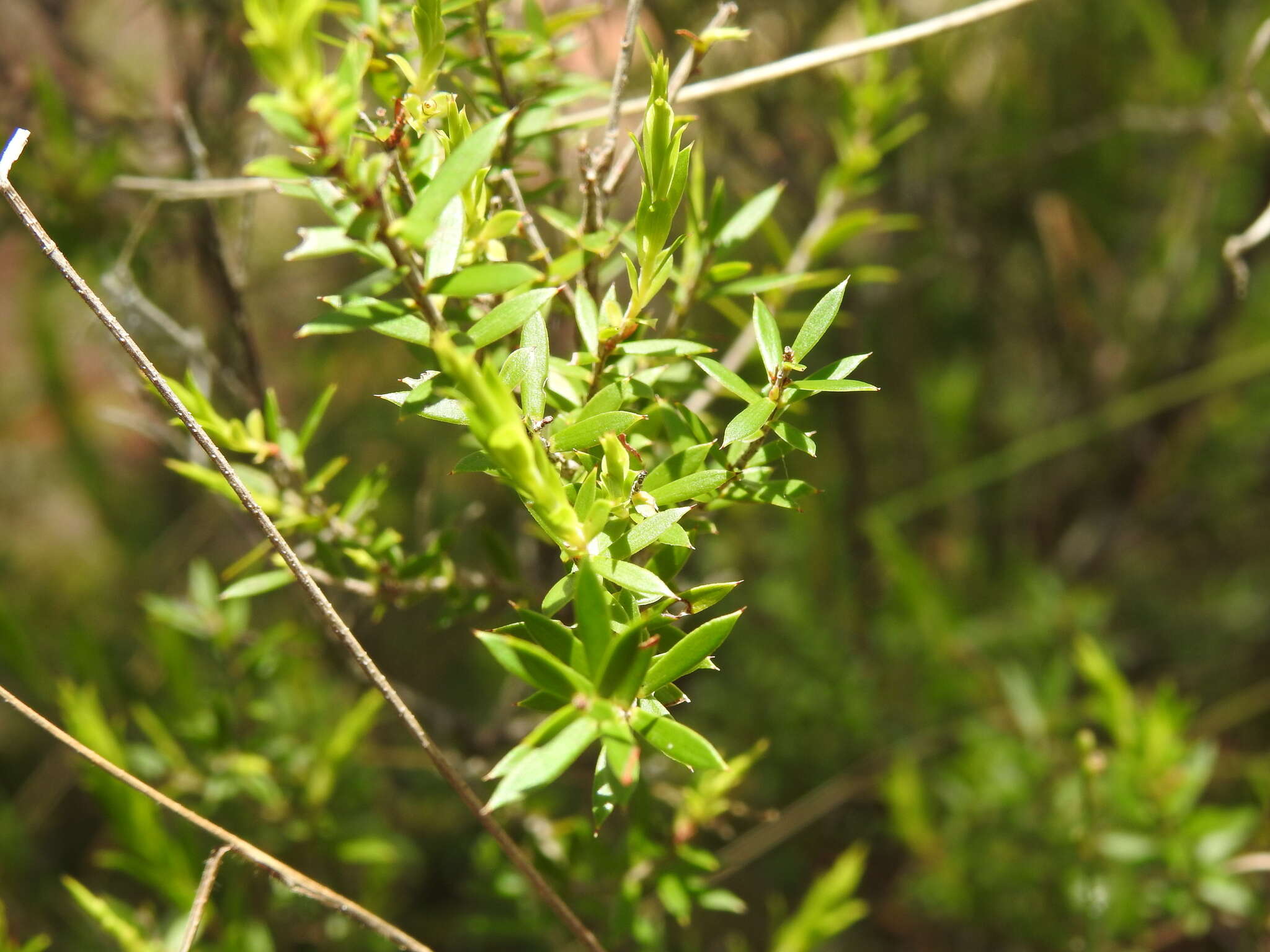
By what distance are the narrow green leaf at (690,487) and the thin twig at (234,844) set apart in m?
0.24

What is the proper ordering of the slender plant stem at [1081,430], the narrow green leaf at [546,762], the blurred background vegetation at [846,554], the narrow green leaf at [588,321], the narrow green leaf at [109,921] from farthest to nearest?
the slender plant stem at [1081,430] < the blurred background vegetation at [846,554] < the narrow green leaf at [109,921] < the narrow green leaf at [588,321] < the narrow green leaf at [546,762]

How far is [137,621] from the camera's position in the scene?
1.07m

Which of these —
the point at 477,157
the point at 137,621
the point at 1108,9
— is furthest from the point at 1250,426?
the point at 137,621

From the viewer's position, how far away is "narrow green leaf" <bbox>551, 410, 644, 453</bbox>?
0.32 m

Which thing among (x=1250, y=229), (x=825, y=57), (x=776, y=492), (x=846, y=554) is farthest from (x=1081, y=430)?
(x=776, y=492)

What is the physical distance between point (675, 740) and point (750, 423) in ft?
0.39

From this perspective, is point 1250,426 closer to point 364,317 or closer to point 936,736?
point 936,736

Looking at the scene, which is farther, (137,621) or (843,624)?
(137,621)

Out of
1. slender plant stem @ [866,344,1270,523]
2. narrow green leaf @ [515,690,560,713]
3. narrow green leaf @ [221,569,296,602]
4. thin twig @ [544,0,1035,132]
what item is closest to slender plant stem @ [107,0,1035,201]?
thin twig @ [544,0,1035,132]

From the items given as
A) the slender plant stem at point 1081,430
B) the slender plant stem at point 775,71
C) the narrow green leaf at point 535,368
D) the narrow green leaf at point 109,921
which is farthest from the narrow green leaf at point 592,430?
the slender plant stem at point 1081,430

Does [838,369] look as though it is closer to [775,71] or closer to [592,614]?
[592,614]

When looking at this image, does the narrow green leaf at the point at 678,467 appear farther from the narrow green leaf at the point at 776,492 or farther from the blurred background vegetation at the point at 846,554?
the blurred background vegetation at the point at 846,554

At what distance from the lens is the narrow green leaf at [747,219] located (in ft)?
1.55

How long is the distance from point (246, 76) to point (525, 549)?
0.58 metres
